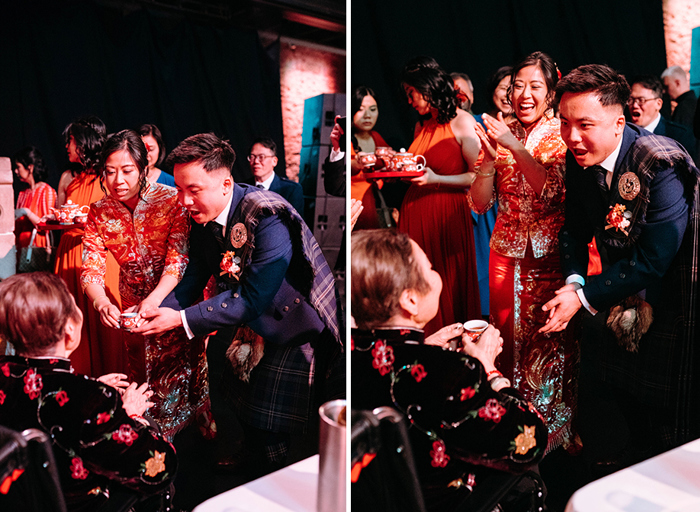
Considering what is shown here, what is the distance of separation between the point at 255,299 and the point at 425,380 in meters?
0.50

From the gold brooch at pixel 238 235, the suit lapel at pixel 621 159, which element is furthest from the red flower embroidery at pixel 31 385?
the suit lapel at pixel 621 159

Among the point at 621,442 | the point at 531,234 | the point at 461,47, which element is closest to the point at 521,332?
the point at 531,234

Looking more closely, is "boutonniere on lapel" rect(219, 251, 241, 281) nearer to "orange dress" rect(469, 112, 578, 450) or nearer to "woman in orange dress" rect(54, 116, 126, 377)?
"woman in orange dress" rect(54, 116, 126, 377)

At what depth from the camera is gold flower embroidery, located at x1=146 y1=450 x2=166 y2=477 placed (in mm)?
1487

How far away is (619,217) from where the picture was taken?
167 cm

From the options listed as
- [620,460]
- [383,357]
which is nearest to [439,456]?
[383,357]

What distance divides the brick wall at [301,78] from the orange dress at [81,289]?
20.9 inches

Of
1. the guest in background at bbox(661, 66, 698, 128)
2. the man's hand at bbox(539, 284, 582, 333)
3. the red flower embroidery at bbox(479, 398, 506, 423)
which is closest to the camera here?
the red flower embroidery at bbox(479, 398, 506, 423)

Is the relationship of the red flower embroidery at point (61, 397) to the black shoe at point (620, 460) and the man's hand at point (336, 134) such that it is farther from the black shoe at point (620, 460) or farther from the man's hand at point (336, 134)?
the black shoe at point (620, 460)

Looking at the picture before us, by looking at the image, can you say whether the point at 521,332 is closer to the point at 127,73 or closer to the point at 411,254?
the point at 411,254

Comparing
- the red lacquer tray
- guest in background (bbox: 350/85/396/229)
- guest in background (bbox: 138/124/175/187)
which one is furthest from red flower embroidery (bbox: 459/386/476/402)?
guest in background (bbox: 138/124/175/187)

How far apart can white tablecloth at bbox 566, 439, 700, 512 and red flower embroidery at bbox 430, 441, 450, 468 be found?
0.44 meters

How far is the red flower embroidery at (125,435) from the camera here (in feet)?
4.71

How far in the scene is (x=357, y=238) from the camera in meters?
1.56
